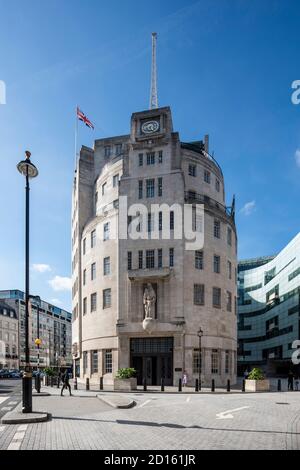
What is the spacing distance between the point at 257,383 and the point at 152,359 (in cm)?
1232

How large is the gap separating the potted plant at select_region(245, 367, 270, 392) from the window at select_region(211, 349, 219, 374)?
29.2 ft

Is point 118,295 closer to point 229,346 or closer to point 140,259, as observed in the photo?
point 140,259

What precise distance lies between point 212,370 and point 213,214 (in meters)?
15.9

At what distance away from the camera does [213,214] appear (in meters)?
45.5

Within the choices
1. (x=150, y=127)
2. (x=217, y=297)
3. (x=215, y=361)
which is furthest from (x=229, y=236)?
(x=150, y=127)

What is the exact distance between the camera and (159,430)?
13039mm

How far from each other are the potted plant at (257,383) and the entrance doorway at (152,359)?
9473 mm

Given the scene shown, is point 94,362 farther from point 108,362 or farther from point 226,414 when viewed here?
point 226,414

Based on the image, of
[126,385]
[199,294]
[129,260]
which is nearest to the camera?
[126,385]

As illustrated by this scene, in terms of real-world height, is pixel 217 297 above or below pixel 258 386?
above

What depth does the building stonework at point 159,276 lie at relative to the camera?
41.2 m

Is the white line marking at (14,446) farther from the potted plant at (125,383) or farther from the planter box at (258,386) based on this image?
the planter box at (258,386)

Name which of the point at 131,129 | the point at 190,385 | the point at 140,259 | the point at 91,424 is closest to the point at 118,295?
the point at 140,259
